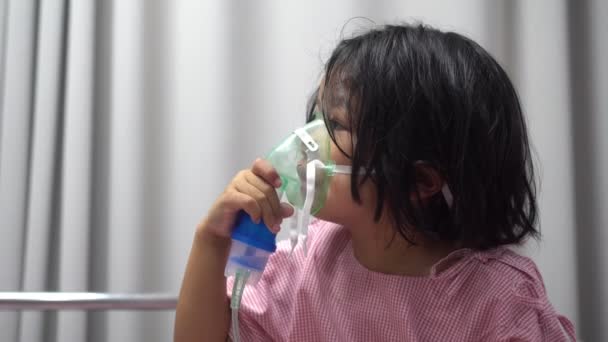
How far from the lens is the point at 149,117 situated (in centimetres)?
125

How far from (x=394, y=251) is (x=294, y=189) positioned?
0.21 metres

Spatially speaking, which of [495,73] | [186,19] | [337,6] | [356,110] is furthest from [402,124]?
[186,19]

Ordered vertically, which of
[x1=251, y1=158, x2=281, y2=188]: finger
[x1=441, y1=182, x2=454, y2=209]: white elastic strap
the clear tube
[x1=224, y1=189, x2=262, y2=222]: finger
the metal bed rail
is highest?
[x1=251, y1=158, x2=281, y2=188]: finger

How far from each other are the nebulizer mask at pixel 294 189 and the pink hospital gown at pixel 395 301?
0.35 ft

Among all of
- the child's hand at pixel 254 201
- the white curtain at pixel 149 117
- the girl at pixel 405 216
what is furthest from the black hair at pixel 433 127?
the white curtain at pixel 149 117

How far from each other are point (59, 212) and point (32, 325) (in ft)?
0.95

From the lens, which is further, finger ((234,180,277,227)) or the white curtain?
the white curtain

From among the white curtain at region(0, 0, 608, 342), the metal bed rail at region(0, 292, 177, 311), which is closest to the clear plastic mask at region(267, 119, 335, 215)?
the metal bed rail at region(0, 292, 177, 311)

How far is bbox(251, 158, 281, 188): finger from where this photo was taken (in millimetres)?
629

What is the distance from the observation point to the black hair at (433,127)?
650 millimetres

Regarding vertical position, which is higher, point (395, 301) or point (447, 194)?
point (447, 194)

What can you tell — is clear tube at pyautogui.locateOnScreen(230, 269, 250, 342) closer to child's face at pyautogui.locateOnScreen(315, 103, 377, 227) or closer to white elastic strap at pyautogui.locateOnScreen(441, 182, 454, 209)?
child's face at pyautogui.locateOnScreen(315, 103, 377, 227)

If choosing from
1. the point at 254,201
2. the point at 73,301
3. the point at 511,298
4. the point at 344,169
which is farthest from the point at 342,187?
A: the point at 73,301

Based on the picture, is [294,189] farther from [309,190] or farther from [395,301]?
[395,301]
